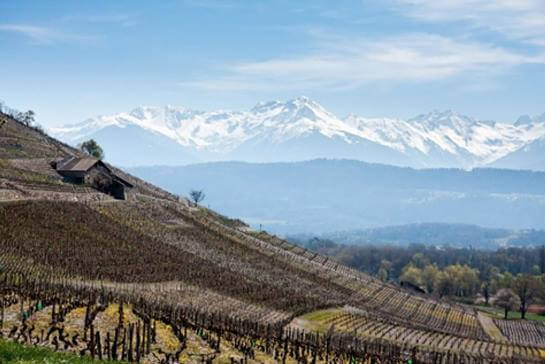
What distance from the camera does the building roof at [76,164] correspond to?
12566cm

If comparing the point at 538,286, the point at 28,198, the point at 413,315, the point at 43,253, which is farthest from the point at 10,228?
the point at 538,286

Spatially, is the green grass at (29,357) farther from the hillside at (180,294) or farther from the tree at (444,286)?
the tree at (444,286)

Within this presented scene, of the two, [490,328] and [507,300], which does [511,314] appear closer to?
[507,300]

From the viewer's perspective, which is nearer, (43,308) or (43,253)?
(43,308)

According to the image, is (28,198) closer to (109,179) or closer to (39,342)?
(109,179)

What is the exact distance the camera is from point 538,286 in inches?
6885

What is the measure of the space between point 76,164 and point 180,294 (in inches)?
2479

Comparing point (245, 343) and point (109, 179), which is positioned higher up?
point (109, 179)

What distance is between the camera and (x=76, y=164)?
13000 centimetres

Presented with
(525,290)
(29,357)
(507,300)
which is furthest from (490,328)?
(29,357)

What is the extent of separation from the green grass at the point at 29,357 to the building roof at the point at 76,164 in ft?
341

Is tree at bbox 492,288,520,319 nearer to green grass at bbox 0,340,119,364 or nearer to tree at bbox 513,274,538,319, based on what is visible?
tree at bbox 513,274,538,319

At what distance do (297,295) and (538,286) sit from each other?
99.5 meters

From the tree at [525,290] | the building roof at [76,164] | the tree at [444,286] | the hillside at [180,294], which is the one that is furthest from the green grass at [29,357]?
the tree at [444,286]
